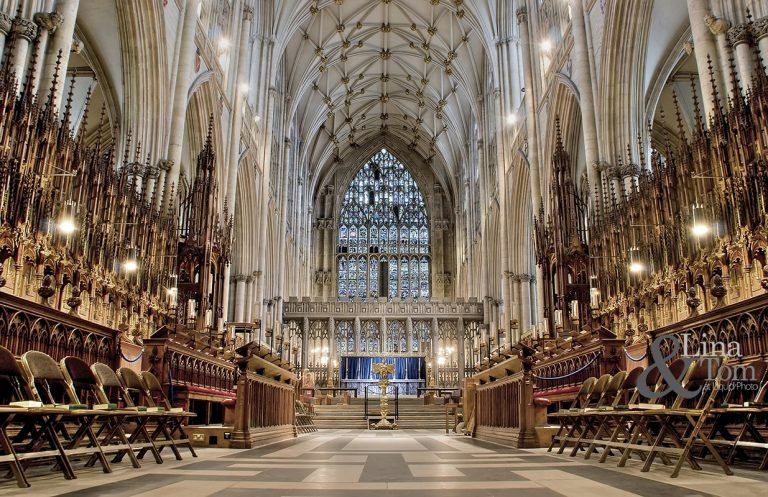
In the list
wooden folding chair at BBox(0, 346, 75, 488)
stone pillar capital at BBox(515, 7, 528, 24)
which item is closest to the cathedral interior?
wooden folding chair at BBox(0, 346, 75, 488)

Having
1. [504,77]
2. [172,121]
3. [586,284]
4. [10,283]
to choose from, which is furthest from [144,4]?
[504,77]

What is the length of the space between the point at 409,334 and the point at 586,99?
1491cm

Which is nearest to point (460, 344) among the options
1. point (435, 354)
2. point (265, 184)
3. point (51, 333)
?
point (435, 354)

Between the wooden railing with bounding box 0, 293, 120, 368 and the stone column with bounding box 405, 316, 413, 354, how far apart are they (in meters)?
19.9

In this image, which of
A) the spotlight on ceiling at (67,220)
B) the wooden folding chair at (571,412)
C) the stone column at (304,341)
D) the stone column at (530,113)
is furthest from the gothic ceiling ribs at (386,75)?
the wooden folding chair at (571,412)

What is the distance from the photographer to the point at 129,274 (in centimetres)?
1097

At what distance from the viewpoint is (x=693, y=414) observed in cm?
404

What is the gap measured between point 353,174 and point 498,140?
58.8 ft

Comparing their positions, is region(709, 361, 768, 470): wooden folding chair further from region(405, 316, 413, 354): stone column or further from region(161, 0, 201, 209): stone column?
region(405, 316, 413, 354): stone column

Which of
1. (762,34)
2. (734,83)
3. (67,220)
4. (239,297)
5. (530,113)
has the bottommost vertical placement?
(67,220)

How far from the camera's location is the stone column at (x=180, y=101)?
1339 centimetres

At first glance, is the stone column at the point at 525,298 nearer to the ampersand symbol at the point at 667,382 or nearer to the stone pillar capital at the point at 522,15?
the stone pillar capital at the point at 522,15

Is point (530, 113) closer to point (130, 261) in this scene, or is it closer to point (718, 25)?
point (718, 25)

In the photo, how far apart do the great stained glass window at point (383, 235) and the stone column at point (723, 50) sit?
96.0 feet
